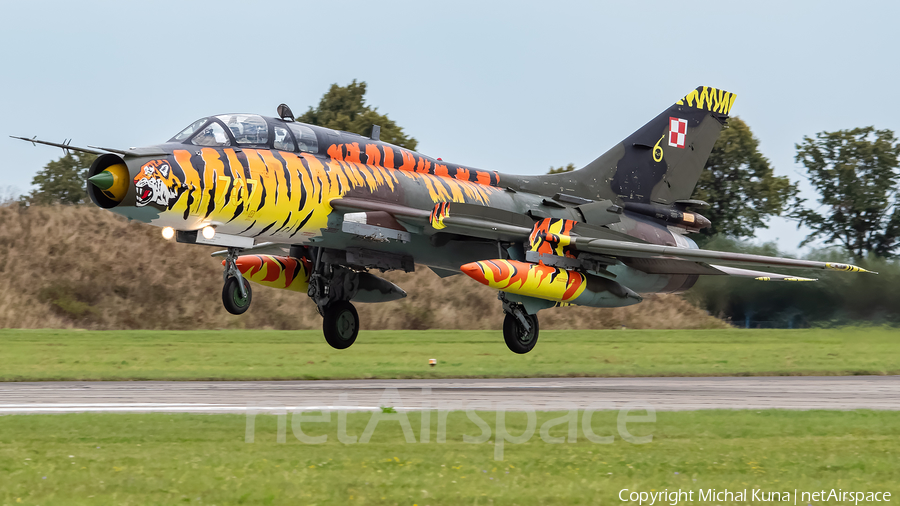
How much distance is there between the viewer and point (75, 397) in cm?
1605

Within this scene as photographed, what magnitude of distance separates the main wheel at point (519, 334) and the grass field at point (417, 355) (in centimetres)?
102

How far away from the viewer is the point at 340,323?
69.8 ft

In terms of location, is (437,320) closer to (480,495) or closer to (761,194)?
(761,194)

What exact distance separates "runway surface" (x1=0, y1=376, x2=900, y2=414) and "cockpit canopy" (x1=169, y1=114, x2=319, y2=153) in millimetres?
4272

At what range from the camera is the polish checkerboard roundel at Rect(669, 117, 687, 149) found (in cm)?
2419

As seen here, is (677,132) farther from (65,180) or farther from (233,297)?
(65,180)

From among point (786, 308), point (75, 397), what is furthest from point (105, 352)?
point (786, 308)

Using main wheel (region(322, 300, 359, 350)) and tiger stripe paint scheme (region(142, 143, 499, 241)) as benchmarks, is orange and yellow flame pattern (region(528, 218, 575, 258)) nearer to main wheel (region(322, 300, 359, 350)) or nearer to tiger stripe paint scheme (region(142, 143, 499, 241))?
tiger stripe paint scheme (region(142, 143, 499, 241))

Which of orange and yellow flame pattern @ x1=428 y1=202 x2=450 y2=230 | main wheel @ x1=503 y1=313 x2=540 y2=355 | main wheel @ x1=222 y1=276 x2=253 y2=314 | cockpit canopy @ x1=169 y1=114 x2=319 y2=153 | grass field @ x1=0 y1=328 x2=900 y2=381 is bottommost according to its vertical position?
grass field @ x1=0 y1=328 x2=900 y2=381

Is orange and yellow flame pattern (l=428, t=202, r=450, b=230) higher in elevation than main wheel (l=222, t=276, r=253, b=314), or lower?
higher

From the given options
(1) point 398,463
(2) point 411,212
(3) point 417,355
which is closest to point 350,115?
(3) point 417,355

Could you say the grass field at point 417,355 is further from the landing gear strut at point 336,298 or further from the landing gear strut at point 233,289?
the landing gear strut at point 233,289

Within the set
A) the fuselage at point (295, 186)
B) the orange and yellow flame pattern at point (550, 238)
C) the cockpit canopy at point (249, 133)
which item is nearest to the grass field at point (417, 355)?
the fuselage at point (295, 186)

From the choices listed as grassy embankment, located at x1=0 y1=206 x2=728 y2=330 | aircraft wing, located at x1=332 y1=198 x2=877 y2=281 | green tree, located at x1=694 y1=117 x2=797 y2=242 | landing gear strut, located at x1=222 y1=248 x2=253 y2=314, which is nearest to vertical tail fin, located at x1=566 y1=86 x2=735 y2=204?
aircraft wing, located at x1=332 y1=198 x2=877 y2=281
